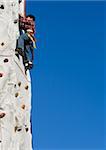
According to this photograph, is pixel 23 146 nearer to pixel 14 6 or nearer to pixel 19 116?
pixel 19 116

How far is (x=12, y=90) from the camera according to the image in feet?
88.1

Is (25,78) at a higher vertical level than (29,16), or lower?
lower

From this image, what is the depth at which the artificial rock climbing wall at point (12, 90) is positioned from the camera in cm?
2627

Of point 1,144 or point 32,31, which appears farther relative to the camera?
point 32,31

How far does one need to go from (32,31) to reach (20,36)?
2.58 feet

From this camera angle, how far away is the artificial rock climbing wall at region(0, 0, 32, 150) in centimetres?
2627

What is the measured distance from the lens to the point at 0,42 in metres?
27.2

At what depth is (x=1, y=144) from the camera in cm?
2573

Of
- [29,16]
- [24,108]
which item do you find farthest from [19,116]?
[29,16]

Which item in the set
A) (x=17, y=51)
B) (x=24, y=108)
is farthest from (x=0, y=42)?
(x=24, y=108)

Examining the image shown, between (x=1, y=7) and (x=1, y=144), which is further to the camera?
(x=1, y=7)

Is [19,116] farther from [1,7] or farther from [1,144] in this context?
[1,7]

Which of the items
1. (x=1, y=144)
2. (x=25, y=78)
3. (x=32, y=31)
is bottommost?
(x=1, y=144)

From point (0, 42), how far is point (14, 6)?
211cm
